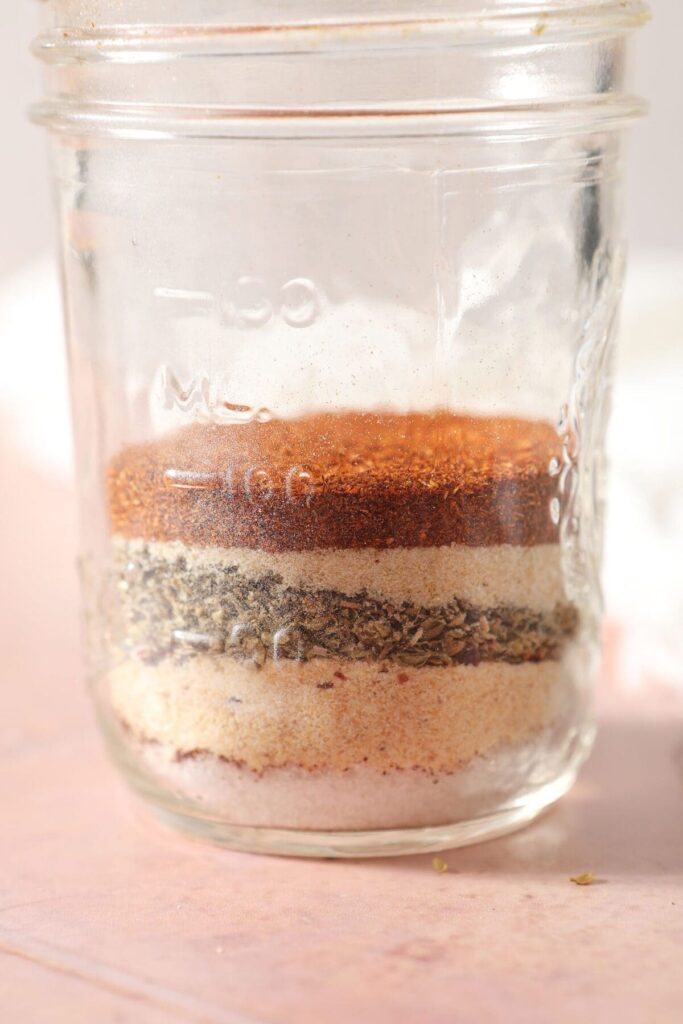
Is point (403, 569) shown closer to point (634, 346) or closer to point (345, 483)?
point (345, 483)

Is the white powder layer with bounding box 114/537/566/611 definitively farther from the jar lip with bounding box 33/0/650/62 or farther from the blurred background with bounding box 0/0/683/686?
the blurred background with bounding box 0/0/683/686

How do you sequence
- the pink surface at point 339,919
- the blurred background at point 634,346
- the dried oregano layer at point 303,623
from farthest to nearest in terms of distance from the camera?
1. the blurred background at point 634,346
2. the dried oregano layer at point 303,623
3. the pink surface at point 339,919

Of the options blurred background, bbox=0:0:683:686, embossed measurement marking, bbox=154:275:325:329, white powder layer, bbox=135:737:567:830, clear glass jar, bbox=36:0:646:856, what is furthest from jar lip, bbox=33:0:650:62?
blurred background, bbox=0:0:683:686

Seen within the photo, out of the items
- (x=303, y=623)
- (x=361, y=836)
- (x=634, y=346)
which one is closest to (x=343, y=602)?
(x=303, y=623)

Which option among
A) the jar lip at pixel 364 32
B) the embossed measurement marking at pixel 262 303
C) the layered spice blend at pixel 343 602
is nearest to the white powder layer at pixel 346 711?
the layered spice blend at pixel 343 602

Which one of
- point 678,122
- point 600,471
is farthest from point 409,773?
point 678,122

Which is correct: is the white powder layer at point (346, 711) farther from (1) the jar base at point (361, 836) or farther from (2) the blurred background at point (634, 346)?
(2) the blurred background at point (634, 346)
